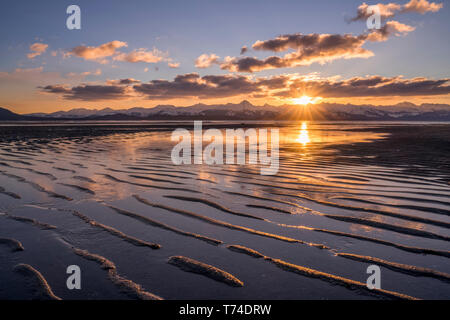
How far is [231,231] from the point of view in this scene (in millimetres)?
5191

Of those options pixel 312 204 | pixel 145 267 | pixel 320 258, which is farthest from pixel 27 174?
pixel 320 258

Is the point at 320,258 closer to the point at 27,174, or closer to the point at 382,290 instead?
the point at 382,290

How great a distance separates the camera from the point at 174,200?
23.7 ft

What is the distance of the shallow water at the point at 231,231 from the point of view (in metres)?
3.46

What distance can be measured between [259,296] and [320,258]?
4.26ft

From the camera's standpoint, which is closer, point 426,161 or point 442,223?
point 442,223

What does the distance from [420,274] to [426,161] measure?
11883 millimetres

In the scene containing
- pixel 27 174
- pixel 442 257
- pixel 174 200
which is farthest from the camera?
pixel 27 174

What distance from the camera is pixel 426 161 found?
13180 millimetres

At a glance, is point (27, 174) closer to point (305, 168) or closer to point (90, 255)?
point (90, 255)

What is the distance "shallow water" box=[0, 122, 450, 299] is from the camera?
346 centimetres

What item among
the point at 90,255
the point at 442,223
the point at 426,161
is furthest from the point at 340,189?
the point at 426,161
